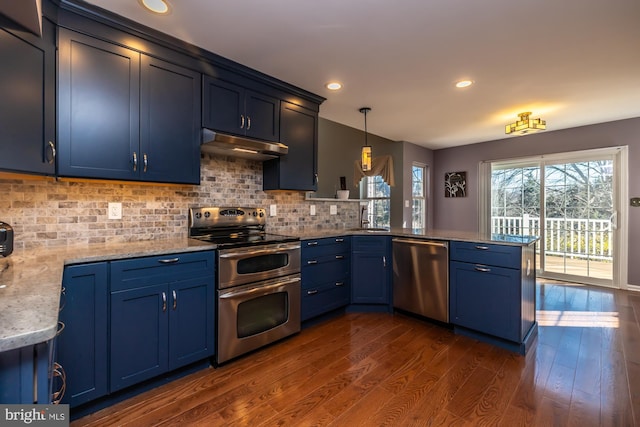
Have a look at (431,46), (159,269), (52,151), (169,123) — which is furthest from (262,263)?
(431,46)

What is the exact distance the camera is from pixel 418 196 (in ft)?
19.1

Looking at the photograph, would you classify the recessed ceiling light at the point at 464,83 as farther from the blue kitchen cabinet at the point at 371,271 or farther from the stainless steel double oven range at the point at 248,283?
the stainless steel double oven range at the point at 248,283

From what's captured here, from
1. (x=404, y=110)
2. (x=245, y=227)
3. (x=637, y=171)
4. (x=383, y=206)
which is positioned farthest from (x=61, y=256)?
(x=637, y=171)

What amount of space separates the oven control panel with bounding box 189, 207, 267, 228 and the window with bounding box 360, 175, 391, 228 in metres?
2.69

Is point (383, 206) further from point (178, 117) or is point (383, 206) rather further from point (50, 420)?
point (50, 420)

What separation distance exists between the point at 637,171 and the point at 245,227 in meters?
5.03

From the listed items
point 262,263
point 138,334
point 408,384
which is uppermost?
point 262,263

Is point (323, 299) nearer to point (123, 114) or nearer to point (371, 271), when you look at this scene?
point (371, 271)

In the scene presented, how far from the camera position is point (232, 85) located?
246 centimetres

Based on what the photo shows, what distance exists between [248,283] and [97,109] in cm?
148

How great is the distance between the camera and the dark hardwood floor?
1.63 metres

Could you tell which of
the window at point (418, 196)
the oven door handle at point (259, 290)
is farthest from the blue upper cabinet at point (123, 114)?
the window at point (418, 196)

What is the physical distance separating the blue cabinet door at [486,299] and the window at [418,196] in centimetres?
306

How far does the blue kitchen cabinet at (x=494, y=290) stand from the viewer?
2334 millimetres
